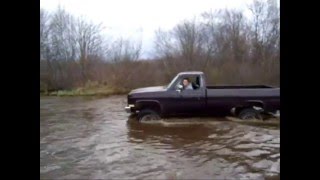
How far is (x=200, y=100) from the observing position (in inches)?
436

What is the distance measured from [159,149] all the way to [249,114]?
413cm

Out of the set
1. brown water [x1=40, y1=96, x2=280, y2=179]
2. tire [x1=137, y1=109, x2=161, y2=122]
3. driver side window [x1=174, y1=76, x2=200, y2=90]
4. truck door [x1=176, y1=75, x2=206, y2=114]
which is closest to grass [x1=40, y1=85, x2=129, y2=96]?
brown water [x1=40, y1=96, x2=280, y2=179]

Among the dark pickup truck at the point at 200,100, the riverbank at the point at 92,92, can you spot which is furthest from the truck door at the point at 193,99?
the riverbank at the point at 92,92

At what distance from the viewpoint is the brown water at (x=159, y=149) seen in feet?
21.2

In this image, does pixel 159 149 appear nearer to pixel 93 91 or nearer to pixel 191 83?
pixel 191 83

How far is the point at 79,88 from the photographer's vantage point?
23484mm

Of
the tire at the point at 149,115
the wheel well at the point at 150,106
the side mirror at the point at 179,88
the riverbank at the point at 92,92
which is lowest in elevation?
the tire at the point at 149,115

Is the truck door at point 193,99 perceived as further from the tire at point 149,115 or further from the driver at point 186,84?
the tire at point 149,115

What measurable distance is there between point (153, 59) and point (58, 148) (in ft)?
50.6

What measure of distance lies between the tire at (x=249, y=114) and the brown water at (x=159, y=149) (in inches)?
13.9

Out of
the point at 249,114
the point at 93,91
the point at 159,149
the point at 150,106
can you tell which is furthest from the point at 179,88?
the point at 93,91

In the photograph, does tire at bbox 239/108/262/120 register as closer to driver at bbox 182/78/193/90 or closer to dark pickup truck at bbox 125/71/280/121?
dark pickup truck at bbox 125/71/280/121
